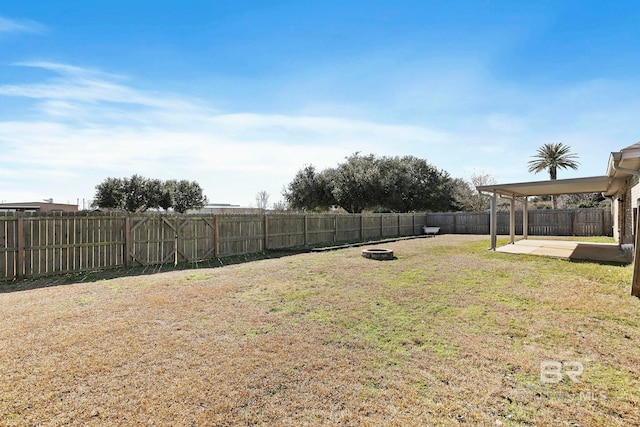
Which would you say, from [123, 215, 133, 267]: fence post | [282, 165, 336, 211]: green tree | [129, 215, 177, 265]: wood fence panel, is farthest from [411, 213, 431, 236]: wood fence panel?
[123, 215, 133, 267]: fence post

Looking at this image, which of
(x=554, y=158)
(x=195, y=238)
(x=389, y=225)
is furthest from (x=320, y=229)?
(x=554, y=158)

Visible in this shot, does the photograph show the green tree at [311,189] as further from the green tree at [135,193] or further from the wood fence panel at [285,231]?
the green tree at [135,193]

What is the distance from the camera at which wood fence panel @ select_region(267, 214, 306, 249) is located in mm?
12797

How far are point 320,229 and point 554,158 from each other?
90.0ft

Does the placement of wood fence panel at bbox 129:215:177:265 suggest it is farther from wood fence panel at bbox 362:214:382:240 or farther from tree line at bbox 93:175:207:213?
tree line at bbox 93:175:207:213

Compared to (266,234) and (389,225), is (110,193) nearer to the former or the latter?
A: (266,234)

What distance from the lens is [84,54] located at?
8.21 metres

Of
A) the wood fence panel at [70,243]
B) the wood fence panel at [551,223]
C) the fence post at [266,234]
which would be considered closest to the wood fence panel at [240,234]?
the fence post at [266,234]

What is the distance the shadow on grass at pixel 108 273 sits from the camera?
253 inches

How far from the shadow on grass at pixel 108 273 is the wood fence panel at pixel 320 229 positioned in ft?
12.2

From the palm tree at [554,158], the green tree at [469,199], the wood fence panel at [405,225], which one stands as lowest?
the wood fence panel at [405,225]

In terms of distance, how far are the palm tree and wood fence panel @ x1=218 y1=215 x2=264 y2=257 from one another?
101 feet

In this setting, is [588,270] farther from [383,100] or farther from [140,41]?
[140,41]

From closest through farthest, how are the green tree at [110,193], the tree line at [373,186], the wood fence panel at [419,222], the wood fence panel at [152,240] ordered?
1. the wood fence panel at [152,240]
2. the wood fence panel at [419,222]
3. the tree line at [373,186]
4. the green tree at [110,193]
